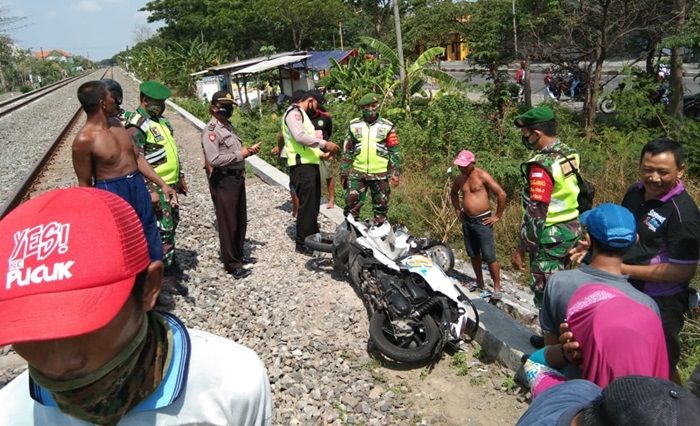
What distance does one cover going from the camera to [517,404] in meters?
3.26

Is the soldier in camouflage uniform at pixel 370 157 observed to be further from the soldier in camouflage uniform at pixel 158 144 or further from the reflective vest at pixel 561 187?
the reflective vest at pixel 561 187

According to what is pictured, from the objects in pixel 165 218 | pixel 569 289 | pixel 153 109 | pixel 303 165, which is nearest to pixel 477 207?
pixel 303 165

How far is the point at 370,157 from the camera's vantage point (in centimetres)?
543

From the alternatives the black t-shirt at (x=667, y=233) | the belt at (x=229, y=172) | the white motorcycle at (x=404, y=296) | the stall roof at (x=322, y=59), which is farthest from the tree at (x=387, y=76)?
the black t-shirt at (x=667, y=233)

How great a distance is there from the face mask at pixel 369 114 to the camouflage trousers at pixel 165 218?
2.28 metres

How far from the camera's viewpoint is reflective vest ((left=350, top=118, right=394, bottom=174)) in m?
5.40

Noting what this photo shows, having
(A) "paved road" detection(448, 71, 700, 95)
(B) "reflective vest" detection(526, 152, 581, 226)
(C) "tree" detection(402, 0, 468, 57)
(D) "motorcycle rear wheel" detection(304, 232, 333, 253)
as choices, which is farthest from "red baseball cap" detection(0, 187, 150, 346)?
(A) "paved road" detection(448, 71, 700, 95)

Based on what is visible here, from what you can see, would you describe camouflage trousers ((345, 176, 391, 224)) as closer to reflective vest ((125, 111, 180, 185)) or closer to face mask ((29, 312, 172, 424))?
reflective vest ((125, 111, 180, 185))

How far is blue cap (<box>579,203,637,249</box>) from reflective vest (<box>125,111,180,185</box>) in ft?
12.4

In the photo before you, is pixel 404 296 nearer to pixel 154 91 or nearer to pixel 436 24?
pixel 154 91

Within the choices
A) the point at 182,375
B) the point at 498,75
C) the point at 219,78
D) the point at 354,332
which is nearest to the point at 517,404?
the point at 354,332

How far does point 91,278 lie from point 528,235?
10.7ft

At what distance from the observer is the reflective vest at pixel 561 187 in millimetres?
3281

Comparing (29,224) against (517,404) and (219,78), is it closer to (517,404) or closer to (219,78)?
(517,404)
